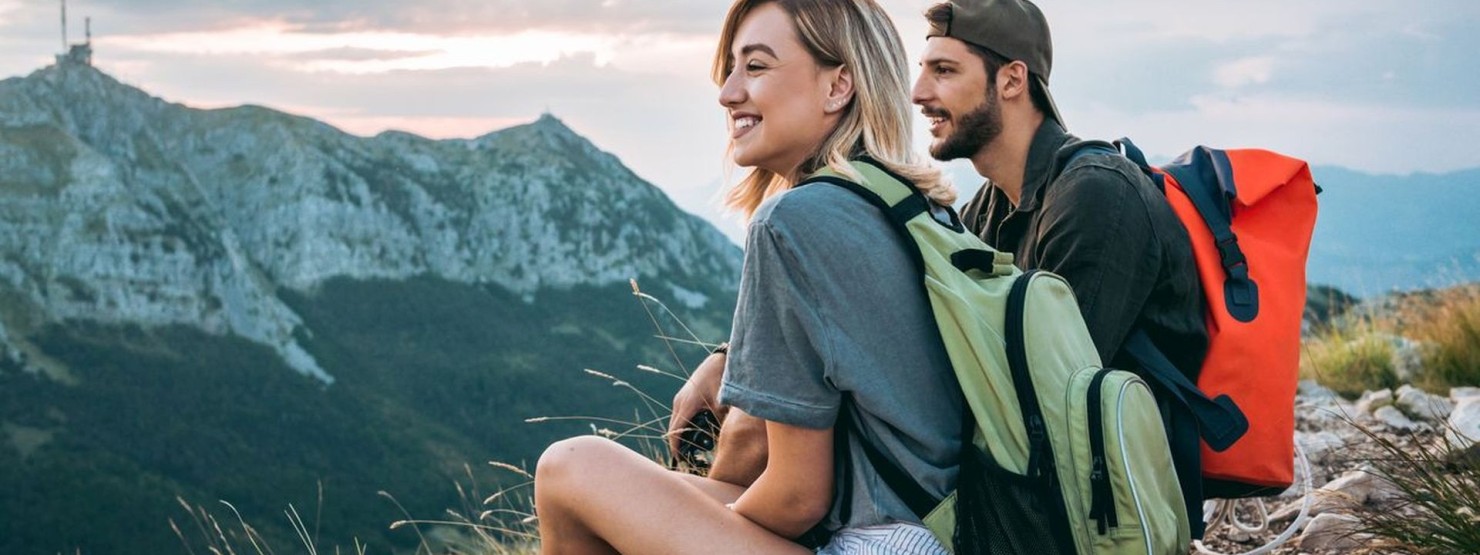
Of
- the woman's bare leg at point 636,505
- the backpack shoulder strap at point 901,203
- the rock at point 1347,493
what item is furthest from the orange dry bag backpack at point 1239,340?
the woman's bare leg at point 636,505

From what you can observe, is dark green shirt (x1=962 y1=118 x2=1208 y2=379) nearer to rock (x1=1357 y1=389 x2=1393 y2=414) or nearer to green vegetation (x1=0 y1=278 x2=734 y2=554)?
rock (x1=1357 y1=389 x2=1393 y2=414)

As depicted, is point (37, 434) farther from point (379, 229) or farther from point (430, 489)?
point (379, 229)

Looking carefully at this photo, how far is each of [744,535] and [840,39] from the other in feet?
3.21

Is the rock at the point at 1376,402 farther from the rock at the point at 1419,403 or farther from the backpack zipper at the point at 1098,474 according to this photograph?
the backpack zipper at the point at 1098,474

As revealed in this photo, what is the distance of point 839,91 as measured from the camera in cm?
231

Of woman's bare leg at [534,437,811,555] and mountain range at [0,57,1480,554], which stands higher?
woman's bare leg at [534,437,811,555]

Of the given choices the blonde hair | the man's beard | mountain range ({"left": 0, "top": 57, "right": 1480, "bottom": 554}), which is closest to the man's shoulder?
the man's beard

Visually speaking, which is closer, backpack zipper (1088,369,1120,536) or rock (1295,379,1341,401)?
backpack zipper (1088,369,1120,536)

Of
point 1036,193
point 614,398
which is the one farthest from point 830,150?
point 614,398

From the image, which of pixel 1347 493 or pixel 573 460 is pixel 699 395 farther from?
pixel 1347 493

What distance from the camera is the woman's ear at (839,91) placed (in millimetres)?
2303

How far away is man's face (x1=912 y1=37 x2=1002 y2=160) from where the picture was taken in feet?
12.0

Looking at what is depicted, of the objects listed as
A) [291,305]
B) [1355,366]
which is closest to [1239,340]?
[1355,366]

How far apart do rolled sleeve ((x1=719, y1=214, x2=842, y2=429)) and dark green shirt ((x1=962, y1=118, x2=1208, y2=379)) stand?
45.8 inches
